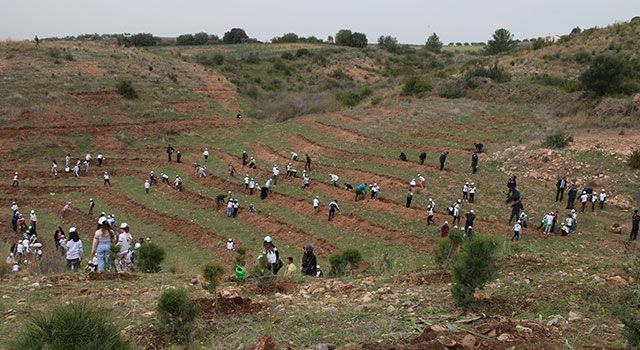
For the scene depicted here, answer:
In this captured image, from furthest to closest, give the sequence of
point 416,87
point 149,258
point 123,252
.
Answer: point 416,87, point 149,258, point 123,252

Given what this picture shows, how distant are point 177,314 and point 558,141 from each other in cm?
2771

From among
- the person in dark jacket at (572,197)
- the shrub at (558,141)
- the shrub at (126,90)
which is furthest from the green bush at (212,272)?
the shrub at (126,90)

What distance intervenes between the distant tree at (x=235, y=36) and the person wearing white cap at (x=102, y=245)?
325 feet

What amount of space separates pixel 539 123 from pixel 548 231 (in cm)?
1715

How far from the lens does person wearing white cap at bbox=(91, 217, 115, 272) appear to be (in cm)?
1279

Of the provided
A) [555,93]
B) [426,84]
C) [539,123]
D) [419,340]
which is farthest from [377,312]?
[426,84]

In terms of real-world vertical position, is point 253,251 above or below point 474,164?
below

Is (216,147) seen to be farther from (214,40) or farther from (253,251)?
(214,40)

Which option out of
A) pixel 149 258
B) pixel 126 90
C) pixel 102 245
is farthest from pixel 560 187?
pixel 126 90

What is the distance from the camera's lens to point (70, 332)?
17.9ft

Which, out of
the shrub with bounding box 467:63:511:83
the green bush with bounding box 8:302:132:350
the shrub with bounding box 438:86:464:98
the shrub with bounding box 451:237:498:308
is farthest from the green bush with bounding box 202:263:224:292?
the shrub with bounding box 467:63:511:83

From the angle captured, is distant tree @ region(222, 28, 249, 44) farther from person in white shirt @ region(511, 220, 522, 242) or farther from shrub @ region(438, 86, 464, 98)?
person in white shirt @ region(511, 220, 522, 242)

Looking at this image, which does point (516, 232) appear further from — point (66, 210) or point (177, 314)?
point (66, 210)

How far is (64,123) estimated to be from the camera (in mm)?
41438
